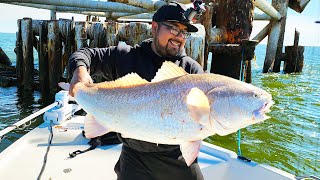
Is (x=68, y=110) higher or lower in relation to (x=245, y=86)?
lower

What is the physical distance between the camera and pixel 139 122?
2.21m

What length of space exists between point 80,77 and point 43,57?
999 centimetres

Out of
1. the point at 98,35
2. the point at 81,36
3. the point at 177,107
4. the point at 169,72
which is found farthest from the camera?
the point at 81,36

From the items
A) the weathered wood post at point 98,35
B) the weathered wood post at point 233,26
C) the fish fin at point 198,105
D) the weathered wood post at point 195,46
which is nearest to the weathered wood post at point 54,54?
the weathered wood post at point 98,35

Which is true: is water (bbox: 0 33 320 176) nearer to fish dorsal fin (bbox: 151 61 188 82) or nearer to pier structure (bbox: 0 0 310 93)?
pier structure (bbox: 0 0 310 93)

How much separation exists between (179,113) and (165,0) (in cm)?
1038

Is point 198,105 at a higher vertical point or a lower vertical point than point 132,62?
lower

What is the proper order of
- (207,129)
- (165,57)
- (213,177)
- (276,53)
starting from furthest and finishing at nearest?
(276,53), (213,177), (165,57), (207,129)

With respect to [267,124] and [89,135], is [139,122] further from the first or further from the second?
[267,124]

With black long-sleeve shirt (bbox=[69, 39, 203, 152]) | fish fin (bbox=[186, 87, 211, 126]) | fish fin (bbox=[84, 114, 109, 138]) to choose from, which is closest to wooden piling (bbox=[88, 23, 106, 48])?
black long-sleeve shirt (bbox=[69, 39, 203, 152])

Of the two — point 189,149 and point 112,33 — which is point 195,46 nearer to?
point 112,33

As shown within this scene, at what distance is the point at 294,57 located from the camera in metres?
22.2

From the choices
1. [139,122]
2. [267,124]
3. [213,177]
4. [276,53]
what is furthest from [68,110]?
[276,53]

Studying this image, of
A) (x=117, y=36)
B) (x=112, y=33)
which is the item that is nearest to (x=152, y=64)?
(x=117, y=36)
